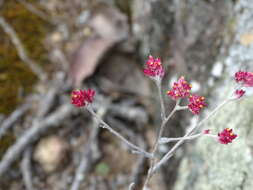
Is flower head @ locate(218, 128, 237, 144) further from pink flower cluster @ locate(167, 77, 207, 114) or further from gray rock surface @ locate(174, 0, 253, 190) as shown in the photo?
gray rock surface @ locate(174, 0, 253, 190)

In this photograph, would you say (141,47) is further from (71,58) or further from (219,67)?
(219,67)

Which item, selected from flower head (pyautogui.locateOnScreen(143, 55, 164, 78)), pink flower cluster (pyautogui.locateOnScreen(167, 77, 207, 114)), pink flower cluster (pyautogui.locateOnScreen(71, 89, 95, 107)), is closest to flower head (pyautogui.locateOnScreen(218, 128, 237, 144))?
pink flower cluster (pyautogui.locateOnScreen(167, 77, 207, 114))

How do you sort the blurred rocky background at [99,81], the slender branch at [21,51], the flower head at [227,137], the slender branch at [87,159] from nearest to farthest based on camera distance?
1. the flower head at [227,137]
2. the blurred rocky background at [99,81]
3. the slender branch at [87,159]
4. the slender branch at [21,51]

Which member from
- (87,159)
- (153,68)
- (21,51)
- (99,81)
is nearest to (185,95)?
(153,68)

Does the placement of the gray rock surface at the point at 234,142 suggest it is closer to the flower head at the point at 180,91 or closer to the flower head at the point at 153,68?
the flower head at the point at 180,91

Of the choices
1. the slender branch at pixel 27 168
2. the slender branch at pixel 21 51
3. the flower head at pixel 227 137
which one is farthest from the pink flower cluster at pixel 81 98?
the slender branch at pixel 21 51

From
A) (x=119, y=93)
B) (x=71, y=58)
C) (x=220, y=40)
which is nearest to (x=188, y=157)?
(x=220, y=40)

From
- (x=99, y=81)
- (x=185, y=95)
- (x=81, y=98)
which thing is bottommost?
(x=81, y=98)

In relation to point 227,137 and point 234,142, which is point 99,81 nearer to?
point 234,142
